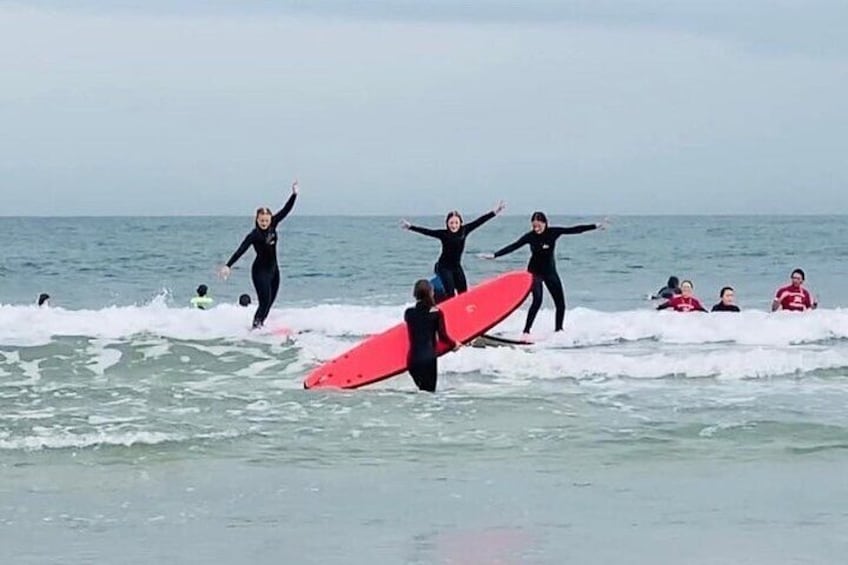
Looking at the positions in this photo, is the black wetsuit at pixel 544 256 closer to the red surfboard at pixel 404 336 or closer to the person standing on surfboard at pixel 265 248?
the red surfboard at pixel 404 336

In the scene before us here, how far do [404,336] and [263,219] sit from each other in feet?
8.93

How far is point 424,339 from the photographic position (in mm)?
12711

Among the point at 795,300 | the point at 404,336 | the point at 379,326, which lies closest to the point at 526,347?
the point at 404,336

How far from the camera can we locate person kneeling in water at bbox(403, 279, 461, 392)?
12.7 meters

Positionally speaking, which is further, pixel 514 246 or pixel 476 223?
pixel 476 223

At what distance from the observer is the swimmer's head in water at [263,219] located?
15.4 meters

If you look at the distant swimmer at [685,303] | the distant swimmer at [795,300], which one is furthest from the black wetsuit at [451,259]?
the distant swimmer at [795,300]

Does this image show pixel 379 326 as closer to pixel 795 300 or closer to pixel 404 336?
pixel 404 336

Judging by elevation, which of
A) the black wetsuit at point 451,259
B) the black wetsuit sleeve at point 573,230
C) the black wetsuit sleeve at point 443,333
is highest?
the black wetsuit sleeve at point 573,230

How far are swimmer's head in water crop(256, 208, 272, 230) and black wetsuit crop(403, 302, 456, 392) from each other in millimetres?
3237

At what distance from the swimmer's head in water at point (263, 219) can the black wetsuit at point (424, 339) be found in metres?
3.24

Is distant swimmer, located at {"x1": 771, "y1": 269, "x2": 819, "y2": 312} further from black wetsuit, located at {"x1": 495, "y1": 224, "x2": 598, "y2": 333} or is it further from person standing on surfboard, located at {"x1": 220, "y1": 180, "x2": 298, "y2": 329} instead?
person standing on surfboard, located at {"x1": 220, "y1": 180, "x2": 298, "y2": 329}

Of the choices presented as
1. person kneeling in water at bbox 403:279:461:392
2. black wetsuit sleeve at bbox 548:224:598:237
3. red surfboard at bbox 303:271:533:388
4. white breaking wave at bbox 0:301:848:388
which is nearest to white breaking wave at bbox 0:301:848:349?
white breaking wave at bbox 0:301:848:388

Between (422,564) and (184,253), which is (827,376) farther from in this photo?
(184,253)
